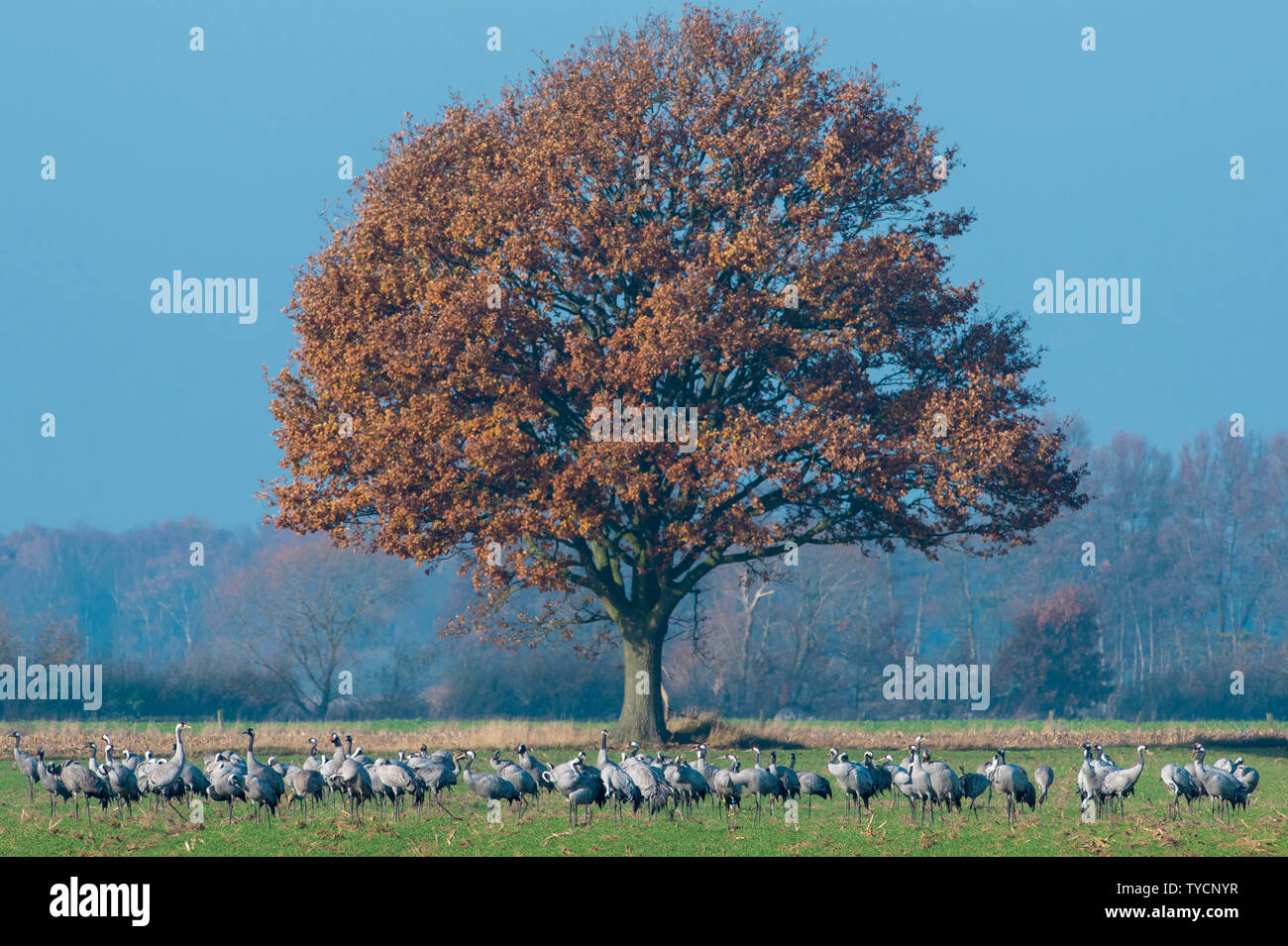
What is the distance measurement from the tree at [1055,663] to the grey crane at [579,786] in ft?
185

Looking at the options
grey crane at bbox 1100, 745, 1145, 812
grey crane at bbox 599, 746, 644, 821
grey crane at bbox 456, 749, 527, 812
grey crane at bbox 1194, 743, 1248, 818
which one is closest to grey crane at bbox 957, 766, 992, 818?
grey crane at bbox 1100, 745, 1145, 812

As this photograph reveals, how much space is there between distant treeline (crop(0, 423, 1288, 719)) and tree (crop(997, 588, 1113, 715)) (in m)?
0.12

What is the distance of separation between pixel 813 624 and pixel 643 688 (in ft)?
167

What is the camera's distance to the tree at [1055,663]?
75.4m

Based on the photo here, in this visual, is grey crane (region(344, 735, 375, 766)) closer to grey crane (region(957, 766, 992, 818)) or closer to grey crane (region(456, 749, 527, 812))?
grey crane (region(456, 749, 527, 812))

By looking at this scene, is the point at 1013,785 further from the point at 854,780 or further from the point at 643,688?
the point at 643,688

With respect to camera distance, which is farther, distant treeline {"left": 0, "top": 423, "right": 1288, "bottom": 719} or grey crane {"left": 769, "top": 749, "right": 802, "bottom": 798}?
distant treeline {"left": 0, "top": 423, "right": 1288, "bottom": 719}

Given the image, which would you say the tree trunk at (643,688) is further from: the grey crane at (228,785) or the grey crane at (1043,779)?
the grey crane at (228,785)

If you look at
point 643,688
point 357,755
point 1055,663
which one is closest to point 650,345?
point 643,688

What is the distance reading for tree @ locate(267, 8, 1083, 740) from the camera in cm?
3672

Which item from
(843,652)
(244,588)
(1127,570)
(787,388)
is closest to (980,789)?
(787,388)

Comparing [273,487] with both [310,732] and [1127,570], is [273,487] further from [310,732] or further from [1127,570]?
[1127,570]

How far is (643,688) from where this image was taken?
40688 millimetres

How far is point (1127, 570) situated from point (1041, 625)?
27.2 metres
